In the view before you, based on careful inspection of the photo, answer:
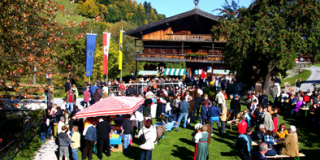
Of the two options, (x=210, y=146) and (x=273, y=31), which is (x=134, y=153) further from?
(x=273, y=31)

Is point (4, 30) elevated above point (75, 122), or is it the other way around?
point (4, 30)

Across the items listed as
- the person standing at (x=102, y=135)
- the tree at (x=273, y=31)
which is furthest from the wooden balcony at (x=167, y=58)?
the person standing at (x=102, y=135)

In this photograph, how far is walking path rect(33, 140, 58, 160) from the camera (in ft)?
35.7

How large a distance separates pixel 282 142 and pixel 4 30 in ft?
34.5

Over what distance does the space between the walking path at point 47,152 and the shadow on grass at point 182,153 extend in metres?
4.66

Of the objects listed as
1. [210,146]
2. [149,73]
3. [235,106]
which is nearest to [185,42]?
[149,73]

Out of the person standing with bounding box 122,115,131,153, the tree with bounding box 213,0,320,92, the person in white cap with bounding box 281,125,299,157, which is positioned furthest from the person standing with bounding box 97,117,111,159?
the tree with bounding box 213,0,320,92

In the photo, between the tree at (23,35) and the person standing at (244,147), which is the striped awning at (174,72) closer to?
the tree at (23,35)

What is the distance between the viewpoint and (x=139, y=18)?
15662 centimetres

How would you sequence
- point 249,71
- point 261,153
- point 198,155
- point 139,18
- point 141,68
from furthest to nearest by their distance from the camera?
point 139,18
point 141,68
point 249,71
point 198,155
point 261,153

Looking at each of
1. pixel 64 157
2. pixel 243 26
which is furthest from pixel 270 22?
pixel 64 157

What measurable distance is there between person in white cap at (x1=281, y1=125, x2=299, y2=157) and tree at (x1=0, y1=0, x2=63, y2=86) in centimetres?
907

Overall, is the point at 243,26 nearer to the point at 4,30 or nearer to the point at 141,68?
the point at 4,30

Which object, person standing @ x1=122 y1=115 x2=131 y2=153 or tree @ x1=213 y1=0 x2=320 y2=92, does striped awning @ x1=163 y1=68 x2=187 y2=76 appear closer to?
tree @ x1=213 y1=0 x2=320 y2=92
